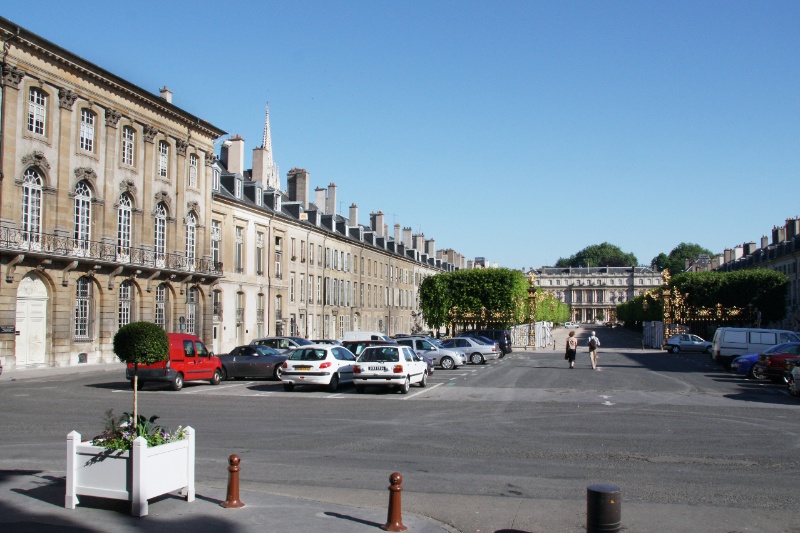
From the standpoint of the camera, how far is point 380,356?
75.6 feet

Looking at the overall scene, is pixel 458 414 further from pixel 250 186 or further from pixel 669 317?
pixel 669 317

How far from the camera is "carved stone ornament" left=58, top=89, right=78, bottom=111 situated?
35375 mm

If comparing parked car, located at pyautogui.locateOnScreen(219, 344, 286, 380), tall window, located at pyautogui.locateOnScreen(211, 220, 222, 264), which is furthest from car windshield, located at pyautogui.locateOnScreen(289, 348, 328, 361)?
tall window, located at pyautogui.locateOnScreen(211, 220, 222, 264)

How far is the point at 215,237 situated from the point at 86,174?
1352 centimetres

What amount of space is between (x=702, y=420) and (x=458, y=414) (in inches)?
213

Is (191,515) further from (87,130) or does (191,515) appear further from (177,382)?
(87,130)

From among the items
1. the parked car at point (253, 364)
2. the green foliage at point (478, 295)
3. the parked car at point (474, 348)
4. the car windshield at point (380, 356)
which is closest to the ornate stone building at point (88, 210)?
the parked car at point (253, 364)

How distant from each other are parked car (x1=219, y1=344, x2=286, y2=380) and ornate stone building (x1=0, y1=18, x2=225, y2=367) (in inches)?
418

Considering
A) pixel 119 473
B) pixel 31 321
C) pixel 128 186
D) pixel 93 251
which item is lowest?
pixel 119 473

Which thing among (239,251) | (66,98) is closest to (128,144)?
(66,98)

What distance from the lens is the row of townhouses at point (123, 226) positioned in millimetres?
33312

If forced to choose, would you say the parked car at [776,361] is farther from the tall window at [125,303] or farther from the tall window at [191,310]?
the tall window at [191,310]

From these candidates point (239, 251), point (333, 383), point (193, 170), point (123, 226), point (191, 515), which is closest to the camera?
point (191, 515)

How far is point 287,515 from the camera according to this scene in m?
8.12
